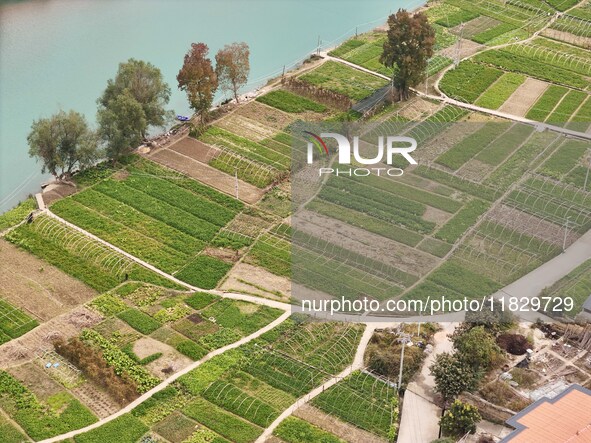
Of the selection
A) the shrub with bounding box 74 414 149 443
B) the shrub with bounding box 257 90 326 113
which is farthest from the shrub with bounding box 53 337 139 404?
the shrub with bounding box 257 90 326 113

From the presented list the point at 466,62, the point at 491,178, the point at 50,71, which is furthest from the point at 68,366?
the point at 466,62

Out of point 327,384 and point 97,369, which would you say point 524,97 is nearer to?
point 327,384

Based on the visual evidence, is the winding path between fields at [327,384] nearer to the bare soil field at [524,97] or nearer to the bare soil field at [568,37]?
the bare soil field at [524,97]

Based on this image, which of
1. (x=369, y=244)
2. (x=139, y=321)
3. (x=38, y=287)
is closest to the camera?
(x=139, y=321)

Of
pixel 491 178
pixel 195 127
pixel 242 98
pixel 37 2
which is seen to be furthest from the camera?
pixel 37 2

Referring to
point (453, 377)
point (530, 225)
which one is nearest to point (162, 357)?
point (453, 377)

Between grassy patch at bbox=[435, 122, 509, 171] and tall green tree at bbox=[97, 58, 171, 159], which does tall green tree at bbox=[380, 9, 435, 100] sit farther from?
tall green tree at bbox=[97, 58, 171, 159]

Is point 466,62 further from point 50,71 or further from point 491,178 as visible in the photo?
point 50,71
